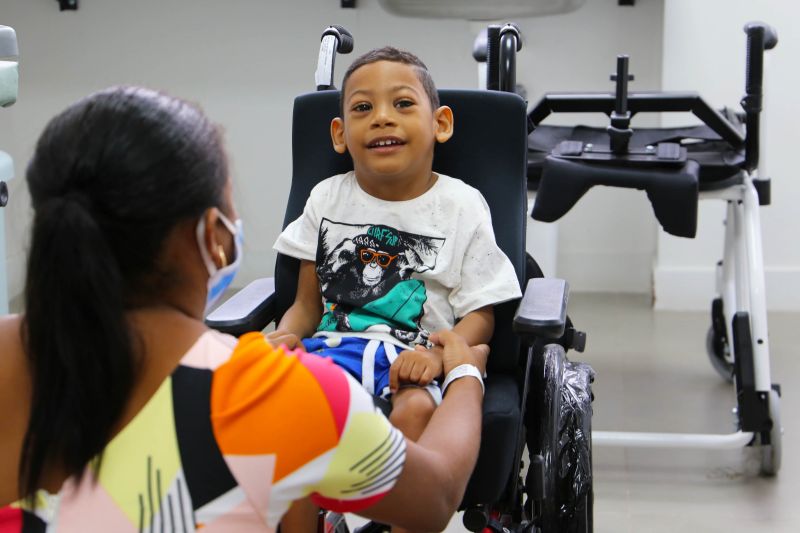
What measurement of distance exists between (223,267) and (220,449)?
180 millimetres

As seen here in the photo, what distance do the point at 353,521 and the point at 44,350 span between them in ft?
4.96

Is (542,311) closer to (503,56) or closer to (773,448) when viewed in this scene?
(503,56)

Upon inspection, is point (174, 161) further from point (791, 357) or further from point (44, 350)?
point (791, 357)

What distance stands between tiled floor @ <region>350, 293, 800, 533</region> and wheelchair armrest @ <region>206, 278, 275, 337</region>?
26.7 inches

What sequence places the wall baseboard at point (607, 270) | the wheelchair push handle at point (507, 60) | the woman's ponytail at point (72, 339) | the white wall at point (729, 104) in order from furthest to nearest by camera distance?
the wall baseboard at point (607, 270)
the white wall at point (729, 104)
the wheelchair push handle at point (507, 60)
the woman's ponytail at point (72, 339)

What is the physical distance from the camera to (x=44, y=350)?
892mm

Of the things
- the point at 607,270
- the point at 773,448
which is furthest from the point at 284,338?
the point at 607,270

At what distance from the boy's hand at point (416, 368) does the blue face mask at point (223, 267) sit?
1.57 ft

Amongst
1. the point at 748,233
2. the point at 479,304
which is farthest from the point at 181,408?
the point at 748,233

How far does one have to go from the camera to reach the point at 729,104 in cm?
357

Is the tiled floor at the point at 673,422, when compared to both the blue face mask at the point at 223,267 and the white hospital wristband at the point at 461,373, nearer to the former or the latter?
the white hospital wristband at the point at 461,373

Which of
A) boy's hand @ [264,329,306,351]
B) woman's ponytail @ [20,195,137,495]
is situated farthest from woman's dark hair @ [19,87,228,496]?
boy's hand @ [264,329,306,351]

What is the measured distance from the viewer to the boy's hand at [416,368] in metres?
1.49

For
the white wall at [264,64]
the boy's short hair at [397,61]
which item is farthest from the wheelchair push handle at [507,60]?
the white wall at [264,64]
